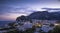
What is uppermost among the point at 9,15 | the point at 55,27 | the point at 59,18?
the point at 9,15

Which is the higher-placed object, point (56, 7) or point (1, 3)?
point (1, 3)

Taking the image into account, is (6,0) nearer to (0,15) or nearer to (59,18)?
(0,15)

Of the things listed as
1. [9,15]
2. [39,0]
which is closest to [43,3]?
[39,0]

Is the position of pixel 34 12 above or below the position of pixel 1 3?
below

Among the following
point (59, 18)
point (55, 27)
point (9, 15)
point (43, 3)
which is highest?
point (43, 3)

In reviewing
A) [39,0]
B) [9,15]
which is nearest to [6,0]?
[9,15]

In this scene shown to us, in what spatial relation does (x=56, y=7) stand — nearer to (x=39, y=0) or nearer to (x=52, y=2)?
(x=52, y=2)

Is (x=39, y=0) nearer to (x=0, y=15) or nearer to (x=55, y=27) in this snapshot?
(x=55, y=27)
